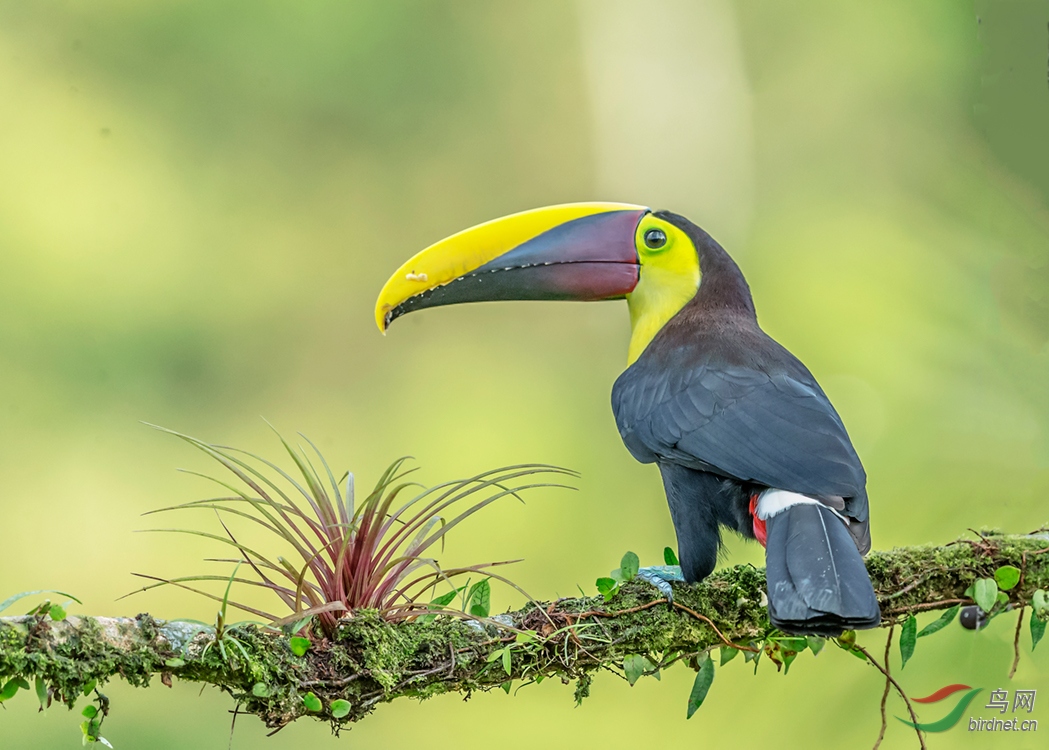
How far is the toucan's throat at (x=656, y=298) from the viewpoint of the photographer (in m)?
2.48

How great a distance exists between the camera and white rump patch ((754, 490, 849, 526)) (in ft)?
5.92

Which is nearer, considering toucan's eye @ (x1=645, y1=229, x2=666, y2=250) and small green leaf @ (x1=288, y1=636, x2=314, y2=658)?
small green leaf @ (x1=288, y1=636, x2=314, y2=658)

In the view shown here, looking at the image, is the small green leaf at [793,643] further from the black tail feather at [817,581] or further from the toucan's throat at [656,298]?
the toucan's throat at [656,298]

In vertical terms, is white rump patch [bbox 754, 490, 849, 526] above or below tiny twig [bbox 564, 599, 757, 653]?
above

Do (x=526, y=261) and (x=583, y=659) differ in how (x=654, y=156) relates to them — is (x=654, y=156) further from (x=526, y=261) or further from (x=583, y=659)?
(x=583, y=659)

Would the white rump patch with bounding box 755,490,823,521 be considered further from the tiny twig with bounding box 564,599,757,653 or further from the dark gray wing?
the tiny twig with bounding box 564,599,757,653

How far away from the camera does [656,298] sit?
252 centimetres

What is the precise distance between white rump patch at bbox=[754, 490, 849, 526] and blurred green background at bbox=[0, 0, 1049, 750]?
7.39ft

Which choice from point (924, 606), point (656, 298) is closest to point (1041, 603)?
point (924, 606)

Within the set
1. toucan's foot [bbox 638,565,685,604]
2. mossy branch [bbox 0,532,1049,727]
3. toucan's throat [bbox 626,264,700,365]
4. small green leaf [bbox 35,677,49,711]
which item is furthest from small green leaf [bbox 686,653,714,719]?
small green leaf [bbox 35,677,49,711]

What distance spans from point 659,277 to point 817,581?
1118 millimetres

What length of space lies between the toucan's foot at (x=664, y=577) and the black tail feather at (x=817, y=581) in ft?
0.67

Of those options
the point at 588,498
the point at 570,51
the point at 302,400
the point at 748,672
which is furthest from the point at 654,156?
the point at 748,672

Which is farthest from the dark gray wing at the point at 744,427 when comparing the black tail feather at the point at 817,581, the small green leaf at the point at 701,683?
the small green leaf at the point at 701,683
